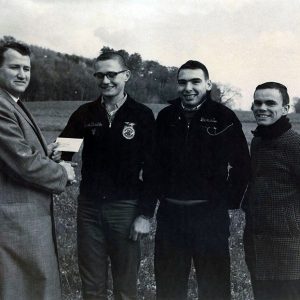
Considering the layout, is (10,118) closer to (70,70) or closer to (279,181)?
(279,181)

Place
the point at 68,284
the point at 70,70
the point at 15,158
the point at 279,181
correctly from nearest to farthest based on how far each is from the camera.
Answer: the point at 15,158, the point at 279,181, the point at 68,284, the point at 70,70

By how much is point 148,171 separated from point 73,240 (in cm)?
208

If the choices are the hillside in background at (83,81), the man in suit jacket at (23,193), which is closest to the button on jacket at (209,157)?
the man in suit jacket at (23,193)

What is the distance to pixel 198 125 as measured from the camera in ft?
12.0

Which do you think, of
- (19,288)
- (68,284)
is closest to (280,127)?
(19,288)

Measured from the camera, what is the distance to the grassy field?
14.8 feet

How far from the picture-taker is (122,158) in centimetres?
365

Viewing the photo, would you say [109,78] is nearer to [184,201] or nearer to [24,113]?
[24,113]

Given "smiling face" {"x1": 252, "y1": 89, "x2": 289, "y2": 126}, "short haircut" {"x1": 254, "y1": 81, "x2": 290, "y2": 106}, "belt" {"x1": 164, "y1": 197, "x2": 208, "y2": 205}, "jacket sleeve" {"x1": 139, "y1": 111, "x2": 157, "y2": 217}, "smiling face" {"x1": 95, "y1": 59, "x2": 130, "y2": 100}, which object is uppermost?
"smiling face" {"x1": 95, "y1": 59, "x2": 130, "y2": 100}

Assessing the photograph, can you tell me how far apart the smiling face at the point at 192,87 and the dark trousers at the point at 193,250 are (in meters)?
0.82

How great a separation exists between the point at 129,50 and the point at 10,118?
186cm

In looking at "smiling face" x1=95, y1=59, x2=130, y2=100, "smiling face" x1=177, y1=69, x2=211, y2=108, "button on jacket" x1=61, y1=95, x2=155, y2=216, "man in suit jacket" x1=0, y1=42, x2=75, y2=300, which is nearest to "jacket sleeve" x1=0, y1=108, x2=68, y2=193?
"man in suit jacket" x1=0, y1=42, x2=75, y2=300

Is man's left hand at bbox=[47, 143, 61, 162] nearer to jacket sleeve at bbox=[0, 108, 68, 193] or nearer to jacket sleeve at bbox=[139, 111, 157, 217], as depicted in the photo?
jacket sleeve at bbox=[0, 108, 68, 193]

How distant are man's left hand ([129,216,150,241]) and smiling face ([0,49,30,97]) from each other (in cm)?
130
